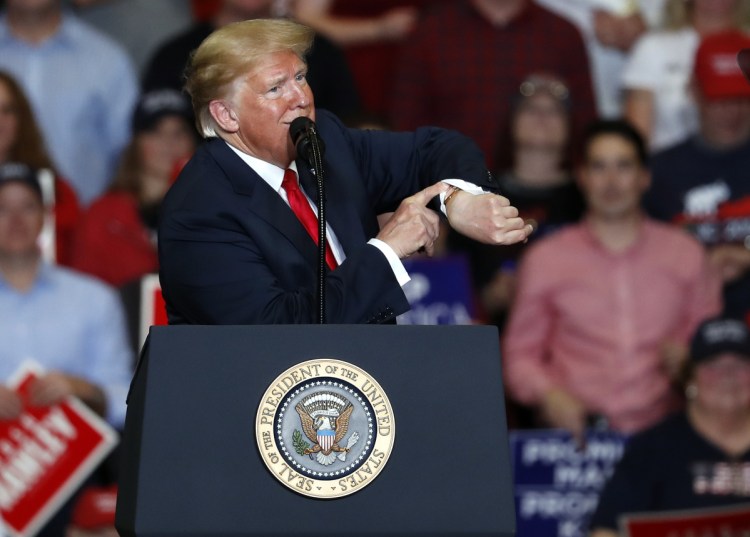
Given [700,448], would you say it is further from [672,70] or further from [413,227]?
[413,227]

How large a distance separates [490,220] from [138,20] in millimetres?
4890

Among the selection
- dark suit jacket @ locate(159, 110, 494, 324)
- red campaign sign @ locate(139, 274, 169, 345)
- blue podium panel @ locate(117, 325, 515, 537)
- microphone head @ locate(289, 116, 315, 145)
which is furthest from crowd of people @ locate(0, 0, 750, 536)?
blue podium panel @ locate(117, 325, 515, 537)

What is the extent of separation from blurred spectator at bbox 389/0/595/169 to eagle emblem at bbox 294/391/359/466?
13.3ft

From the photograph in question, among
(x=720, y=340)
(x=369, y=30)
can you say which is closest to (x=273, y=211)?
(x=720, y=340)

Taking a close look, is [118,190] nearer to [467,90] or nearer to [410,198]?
[467,90]

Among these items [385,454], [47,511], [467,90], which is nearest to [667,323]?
[467,90]

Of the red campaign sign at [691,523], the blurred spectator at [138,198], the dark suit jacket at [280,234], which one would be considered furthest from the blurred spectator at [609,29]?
the dark suit jacket at [280,234]

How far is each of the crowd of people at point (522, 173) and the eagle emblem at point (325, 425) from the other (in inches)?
84.5

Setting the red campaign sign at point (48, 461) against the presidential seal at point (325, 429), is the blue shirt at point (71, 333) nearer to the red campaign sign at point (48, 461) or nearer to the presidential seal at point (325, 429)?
the red campaign sign at point (48, 461)

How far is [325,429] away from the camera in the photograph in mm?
2502

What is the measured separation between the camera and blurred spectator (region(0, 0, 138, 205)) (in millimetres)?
6605

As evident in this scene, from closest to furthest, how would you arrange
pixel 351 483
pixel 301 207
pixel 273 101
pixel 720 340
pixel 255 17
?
pixel 351 483 < pixel 273 101 < pixel 301 207 < pixel 720 340 < pixel 255 17

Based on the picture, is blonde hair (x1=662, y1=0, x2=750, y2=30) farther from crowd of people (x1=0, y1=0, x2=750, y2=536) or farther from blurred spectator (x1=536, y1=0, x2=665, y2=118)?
blurred spectator (x1=536, y1=0, x2=665, y2=118)

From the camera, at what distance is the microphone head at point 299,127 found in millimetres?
2828
